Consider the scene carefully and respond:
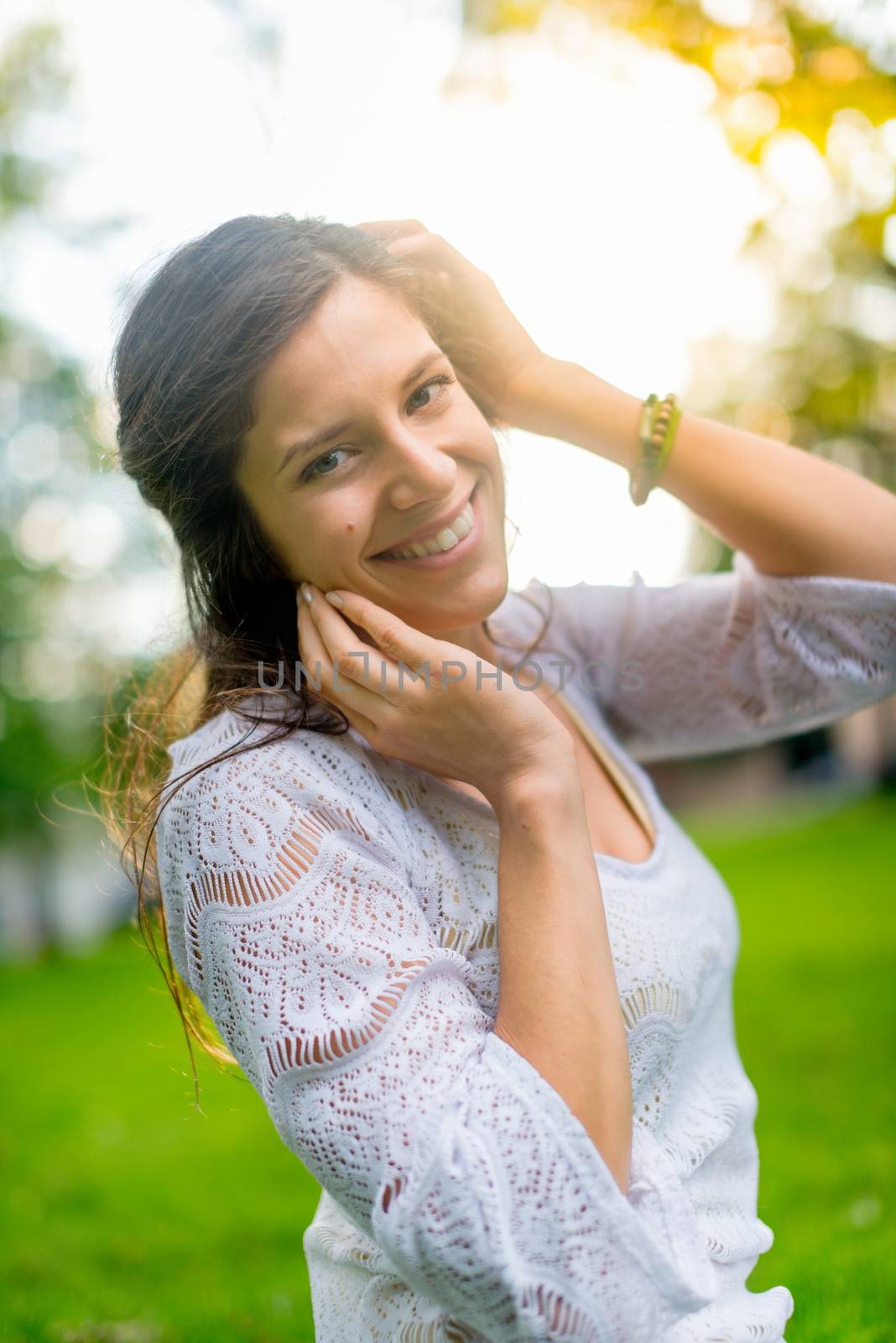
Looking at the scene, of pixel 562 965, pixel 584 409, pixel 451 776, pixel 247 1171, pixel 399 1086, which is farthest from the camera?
pixel 247 1171

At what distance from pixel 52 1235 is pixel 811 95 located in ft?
17.8

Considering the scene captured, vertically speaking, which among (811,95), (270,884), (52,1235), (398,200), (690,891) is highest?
(811,95)

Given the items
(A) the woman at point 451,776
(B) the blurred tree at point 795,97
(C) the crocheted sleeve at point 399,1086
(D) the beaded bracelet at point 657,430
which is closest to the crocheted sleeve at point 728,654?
(A) the woman at point 451,776

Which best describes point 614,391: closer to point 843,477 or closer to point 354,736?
point 843,477

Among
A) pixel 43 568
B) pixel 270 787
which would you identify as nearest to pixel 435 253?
pixel 270 787

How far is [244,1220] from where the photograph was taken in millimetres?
5012

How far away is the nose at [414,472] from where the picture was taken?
1.96 meters

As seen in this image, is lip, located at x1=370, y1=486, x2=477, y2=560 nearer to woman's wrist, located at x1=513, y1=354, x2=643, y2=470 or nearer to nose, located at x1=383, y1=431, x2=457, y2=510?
nose, located at x1=383, y1=431, x2=457, y2=510

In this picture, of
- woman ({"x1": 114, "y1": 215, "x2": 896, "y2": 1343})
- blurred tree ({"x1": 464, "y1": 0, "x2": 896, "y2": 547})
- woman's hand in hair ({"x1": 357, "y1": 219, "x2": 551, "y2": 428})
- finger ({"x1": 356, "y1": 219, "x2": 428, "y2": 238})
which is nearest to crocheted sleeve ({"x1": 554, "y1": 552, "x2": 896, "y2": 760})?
woman ({"x1": 114, "y1": 215, "x2": 896, "y2": 1343})

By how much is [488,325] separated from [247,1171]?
474 centimetres

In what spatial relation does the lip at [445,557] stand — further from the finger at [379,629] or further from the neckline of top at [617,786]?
the neckline of top at [617,786]

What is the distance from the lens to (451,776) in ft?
6.22

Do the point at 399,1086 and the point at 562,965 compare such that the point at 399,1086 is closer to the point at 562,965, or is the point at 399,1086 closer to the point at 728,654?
the point at 562,965

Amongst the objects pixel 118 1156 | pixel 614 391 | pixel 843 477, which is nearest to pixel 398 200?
pixel 614 391
